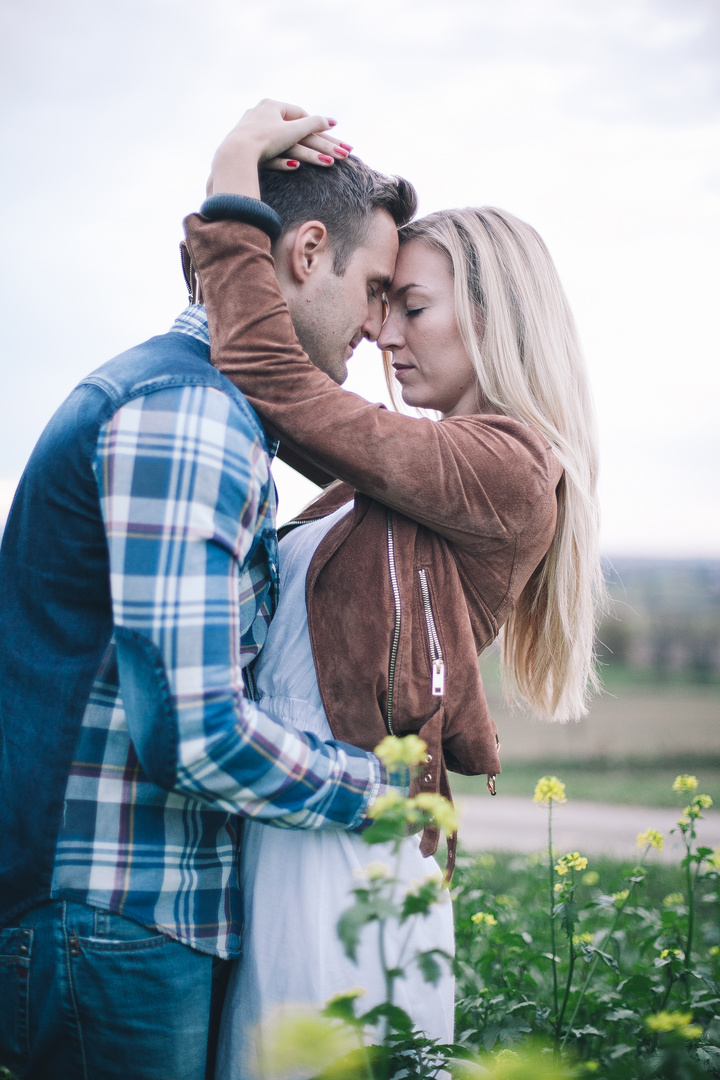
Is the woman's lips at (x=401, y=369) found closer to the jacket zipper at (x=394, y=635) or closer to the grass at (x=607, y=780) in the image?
the jacket zipper at (x=394, y=635)

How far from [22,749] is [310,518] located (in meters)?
0.95

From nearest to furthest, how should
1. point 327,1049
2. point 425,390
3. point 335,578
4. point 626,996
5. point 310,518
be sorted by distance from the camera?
point 327,1049, point 335,578, point 310,518, point 425,390, point 626,996

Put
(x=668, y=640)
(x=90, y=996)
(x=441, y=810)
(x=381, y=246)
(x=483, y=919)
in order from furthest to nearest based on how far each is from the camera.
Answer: (x=668, y=640) < (x=483, y=919) < (x=381, y=246) < (x=90, y=996) < (x=441, y=810)

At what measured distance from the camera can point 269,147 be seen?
182 centimetres

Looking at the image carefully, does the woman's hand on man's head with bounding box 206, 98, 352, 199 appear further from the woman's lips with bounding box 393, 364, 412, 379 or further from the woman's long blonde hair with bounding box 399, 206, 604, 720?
the woman's lips with bounding box 393, 364, 412, 379

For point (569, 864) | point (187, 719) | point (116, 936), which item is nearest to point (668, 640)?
point (569, 864)

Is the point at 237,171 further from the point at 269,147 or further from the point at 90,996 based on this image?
the point at 90,996

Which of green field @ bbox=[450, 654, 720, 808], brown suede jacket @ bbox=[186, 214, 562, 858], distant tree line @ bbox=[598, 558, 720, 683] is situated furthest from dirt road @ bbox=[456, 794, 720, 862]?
distant tree line @ bbox=[598, 558, 720, 683]

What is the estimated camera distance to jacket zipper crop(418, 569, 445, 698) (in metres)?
1.72

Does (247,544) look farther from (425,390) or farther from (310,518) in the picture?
(425,390)

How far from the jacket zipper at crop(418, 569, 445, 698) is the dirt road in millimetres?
5581

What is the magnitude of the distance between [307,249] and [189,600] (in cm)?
105

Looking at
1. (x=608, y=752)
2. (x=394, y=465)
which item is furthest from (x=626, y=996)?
(x=608, y=752)

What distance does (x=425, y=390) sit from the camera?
236cm
